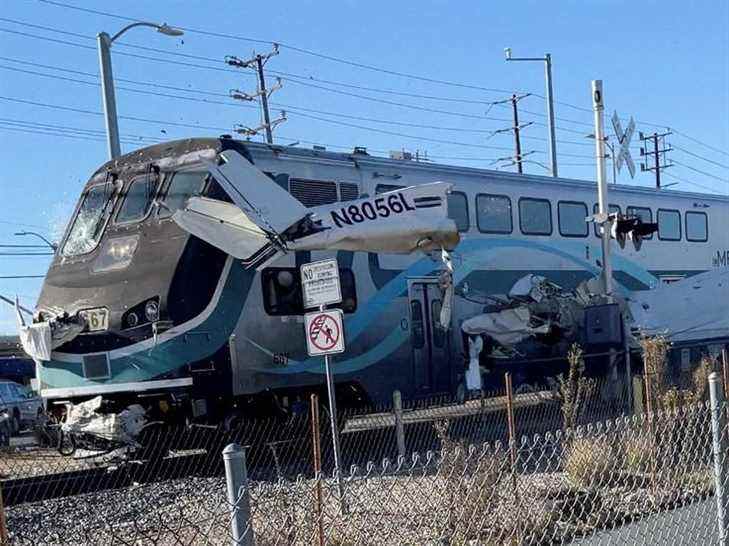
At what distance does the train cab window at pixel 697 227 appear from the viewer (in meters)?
20.1

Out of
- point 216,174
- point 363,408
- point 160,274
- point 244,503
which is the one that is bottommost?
point 363,408

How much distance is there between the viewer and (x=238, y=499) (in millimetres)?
3207

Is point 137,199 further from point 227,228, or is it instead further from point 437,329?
point 437,329

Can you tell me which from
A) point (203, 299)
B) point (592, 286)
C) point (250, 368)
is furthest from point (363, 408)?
point (592, 286)

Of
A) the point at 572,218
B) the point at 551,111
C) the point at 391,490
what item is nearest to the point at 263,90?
the point at 551,111

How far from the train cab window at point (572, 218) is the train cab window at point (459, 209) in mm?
2696

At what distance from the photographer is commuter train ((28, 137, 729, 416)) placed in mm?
11273

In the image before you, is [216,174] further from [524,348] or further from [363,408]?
[524,348]

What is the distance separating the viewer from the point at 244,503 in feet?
10.5

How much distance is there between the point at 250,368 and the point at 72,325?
2.27 metres

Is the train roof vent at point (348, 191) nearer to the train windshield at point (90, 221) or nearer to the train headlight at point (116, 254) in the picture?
the train headlight at point (116, 254)

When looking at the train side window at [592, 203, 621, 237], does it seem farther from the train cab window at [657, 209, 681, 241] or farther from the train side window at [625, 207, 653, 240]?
the train cab window at [657, 209, 681, 241]

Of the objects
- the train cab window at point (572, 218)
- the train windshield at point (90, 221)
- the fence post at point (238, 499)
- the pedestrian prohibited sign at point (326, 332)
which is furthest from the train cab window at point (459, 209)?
the fence post at point (238, 499)

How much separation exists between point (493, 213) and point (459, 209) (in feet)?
3.13
